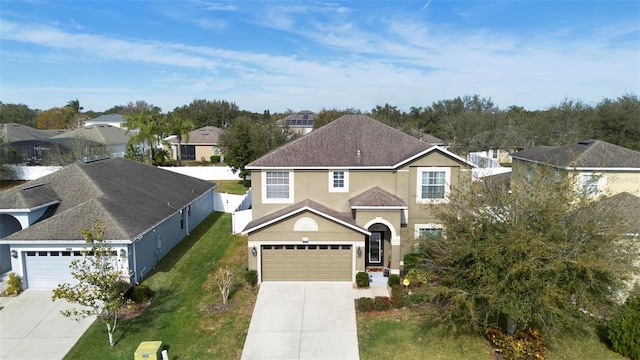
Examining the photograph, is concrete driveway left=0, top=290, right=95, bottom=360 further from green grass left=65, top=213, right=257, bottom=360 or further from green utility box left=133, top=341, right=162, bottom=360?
green utility box left=133, top=341, right=162, bottom=360

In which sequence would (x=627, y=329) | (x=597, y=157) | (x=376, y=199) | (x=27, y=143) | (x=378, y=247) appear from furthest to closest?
(x=27, y=143)
(x=597, y=157)
(x=378, y=247)
(x=376, y=199)
(x=627, y=329)

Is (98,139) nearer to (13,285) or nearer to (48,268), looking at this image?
(48,268)

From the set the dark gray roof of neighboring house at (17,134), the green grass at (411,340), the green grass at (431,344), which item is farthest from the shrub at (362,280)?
the dark gray roof of neighboring house at (17,134)

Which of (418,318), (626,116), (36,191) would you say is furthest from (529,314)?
(626,116)

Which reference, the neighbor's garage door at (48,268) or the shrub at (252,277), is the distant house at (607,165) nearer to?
the shrub at (252,277)

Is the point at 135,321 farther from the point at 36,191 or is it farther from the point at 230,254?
the point at 36,191

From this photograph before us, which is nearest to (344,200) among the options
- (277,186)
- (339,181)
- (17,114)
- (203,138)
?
(339,181)
